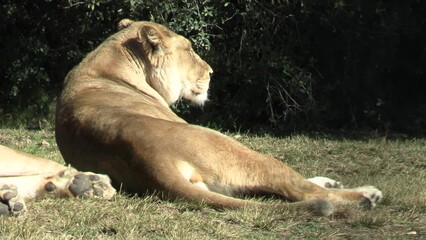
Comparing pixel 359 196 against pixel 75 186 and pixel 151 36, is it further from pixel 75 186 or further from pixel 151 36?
pixel 151 36

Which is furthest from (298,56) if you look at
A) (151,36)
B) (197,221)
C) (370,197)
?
(197,221)

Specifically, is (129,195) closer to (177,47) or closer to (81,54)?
(177,47)

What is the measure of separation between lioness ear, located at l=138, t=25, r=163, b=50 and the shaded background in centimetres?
554

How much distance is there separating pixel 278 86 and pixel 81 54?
3369mm

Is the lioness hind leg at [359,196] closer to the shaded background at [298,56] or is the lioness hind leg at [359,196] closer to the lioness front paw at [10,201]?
the lioness front paw at [10,201]

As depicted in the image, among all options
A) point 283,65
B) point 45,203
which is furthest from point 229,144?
point 283,65

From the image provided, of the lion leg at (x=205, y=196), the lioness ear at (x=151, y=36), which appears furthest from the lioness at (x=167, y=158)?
the lioness ear at (x=151, y=36)

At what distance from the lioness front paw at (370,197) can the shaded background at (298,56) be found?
734cm

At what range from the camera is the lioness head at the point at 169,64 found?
6.80 meters

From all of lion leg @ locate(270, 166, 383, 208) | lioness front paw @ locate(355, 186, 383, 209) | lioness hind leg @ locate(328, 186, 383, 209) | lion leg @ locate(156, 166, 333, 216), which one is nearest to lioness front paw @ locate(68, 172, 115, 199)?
lion leg @ locate(156, 166, 333, 216)

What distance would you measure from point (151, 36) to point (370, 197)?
2383 mm

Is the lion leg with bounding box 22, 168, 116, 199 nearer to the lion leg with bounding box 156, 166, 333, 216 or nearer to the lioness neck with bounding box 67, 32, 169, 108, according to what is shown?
the lion leg with bounding box 156, 166, 333, 216

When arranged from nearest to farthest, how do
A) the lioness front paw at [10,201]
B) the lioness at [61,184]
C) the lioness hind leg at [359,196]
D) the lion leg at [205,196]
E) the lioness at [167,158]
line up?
the lioness front paw at [10,201] < the lion leg at [205,196] < the lioness at [167,158] < the lioness at [61,184] < the lioness hind leg at [359,196]

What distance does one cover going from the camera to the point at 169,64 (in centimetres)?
696
